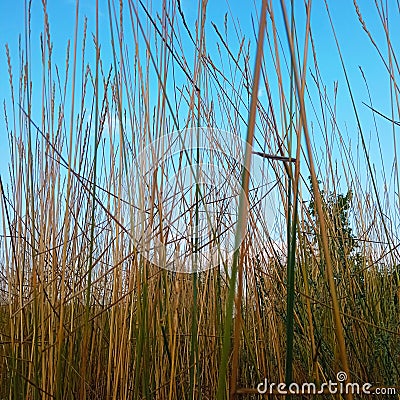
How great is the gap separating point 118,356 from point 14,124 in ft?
2.03

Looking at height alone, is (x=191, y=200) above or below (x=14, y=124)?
below

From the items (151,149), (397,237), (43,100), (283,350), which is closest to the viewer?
(151,149)

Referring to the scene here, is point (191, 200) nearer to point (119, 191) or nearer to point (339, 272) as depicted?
point (119, 191)

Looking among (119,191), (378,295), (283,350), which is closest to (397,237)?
(378,295)

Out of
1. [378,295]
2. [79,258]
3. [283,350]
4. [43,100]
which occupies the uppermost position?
[43,100]

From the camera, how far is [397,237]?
4.88ft

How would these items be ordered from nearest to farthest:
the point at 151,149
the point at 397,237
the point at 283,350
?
the point at 151,149
the point at 283,350
the point at 397,237

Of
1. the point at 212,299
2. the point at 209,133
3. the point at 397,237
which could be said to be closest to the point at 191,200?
the point at 209,133

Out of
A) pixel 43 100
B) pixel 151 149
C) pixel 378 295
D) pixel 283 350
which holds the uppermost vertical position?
pixel 43 100

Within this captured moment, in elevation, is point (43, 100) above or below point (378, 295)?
above

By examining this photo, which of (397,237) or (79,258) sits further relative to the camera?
(397,237)

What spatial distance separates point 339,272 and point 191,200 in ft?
1.25

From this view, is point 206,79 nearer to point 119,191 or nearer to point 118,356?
point 119,191

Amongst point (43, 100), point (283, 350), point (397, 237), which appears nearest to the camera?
point (43, 100)
